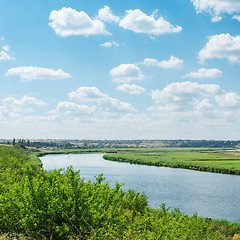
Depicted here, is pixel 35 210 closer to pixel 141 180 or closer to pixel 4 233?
pixel 4 233

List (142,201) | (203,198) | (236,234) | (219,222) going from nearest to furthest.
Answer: (236,234), (219,222), (142,201), (203,198)

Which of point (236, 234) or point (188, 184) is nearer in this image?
point (236, 234)

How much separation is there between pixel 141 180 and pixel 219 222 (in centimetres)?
4117

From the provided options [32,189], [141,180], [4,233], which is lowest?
[141,180]

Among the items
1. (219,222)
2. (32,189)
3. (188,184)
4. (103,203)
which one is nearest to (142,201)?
(219,222)

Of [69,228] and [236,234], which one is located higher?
[69,228]

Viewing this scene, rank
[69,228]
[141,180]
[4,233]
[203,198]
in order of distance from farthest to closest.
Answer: [141,180]
[203,198]
[4,233]
[69,228]

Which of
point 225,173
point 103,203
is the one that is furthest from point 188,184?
point 103,203

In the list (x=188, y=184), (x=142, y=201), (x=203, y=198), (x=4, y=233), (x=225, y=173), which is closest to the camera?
(x=4, y=233)

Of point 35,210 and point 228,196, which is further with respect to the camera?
point 228,196

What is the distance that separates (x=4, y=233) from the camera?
15.4 meters

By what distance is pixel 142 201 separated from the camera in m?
37.7

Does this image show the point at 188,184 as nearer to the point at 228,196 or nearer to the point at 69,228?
the point at 228,196

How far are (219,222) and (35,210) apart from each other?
28.1 metres
